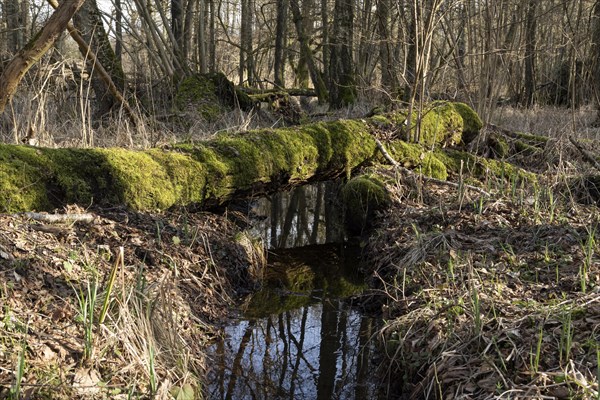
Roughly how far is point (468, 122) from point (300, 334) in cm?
517

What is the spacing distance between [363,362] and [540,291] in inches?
51.2

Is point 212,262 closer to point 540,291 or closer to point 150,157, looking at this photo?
point 150,157

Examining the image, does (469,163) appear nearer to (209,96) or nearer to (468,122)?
(468,122)

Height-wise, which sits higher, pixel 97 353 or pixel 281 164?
pixel 281 164

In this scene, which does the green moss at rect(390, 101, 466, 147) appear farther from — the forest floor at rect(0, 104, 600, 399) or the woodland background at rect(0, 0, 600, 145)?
the forest floor at rect(0, 104, 600, 399)

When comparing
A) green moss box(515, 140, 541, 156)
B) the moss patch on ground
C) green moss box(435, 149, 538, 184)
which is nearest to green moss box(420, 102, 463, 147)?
green moss box(435, 149, 538, 184)

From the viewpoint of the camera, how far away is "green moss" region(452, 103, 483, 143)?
27.5 ft

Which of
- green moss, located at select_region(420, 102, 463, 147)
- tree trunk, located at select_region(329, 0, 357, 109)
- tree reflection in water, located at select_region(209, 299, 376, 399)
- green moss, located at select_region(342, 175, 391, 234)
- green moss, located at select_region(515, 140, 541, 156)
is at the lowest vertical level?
tree reflection in water, located at select_region(209, 299, 376, 399)

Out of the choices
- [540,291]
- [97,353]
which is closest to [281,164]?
[540,291]

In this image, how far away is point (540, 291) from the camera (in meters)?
3.85

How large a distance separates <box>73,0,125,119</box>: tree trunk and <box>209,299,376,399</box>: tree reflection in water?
5705mm

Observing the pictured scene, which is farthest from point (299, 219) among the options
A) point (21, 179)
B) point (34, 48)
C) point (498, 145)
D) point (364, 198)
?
point (21, 179)

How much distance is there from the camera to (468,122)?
8.42 m

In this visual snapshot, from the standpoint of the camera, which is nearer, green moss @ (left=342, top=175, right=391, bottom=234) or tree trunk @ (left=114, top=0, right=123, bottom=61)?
green moss @ (left=342, top=175, right=391, bottom=234)
